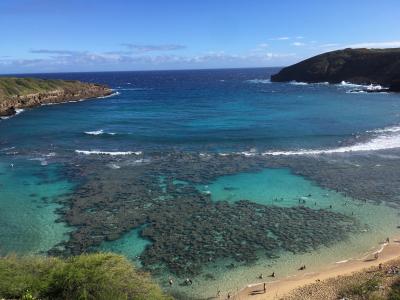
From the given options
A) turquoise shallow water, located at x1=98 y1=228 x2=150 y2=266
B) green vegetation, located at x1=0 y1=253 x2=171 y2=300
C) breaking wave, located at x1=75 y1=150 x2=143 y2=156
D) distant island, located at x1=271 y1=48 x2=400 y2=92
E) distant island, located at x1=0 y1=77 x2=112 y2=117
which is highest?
distant island, located at x1=271 y1=48 x2=400 y2=92

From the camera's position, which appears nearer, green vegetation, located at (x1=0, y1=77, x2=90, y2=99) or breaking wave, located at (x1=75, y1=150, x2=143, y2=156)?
breaking wave, located at (x1=75, y1=150, x2=143, y2=156)

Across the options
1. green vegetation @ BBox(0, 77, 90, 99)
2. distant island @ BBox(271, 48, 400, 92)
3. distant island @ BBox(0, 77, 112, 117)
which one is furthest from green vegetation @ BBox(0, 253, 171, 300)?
distant island @ BBox(271, 48, 400, 92)

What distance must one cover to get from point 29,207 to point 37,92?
266 feet

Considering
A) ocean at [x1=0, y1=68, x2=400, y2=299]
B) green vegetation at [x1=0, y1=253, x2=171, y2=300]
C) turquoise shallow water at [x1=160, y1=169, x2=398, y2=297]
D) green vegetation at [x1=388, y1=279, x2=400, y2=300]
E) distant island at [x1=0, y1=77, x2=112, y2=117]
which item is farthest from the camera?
distant island at [x1=0, y1=77, x2=112, y2=117]

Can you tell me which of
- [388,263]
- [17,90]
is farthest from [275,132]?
[17,90]

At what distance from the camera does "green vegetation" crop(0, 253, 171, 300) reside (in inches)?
725

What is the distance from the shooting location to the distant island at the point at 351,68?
141738 mm

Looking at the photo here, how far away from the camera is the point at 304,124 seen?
71.8 meters

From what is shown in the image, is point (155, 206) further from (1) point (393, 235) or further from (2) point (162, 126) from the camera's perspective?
(2) point (162, 126)

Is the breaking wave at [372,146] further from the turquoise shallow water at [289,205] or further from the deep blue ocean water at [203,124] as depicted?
the turquoise shallow water at [289,205]

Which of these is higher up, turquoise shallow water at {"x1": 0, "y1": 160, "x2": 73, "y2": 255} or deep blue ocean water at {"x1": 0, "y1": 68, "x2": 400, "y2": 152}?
deep blue ocean water at {"x1": 0, "y1": 68, "x2": 400, "y2": 152}

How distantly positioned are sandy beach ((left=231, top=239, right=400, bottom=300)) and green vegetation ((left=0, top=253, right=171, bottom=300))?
271 inches

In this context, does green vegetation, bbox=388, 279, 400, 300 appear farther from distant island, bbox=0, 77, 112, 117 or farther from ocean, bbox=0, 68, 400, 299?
distant island, bbox=0, 77, 112, 117

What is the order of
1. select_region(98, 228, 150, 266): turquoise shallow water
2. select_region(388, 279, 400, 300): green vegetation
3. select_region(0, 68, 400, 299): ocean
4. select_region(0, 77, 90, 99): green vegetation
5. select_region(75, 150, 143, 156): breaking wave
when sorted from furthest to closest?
1. select_region(0, 77, 90, 99): green vegetation
2. select_region(75, 150, 143, 156): breaking wave
3. select_region(98, 228, 150, 266): turquoise shallow water
4. select_region(0, 68, 400, 299): ocean
5. select_region(388, 279, 400, 300): green vegetation
